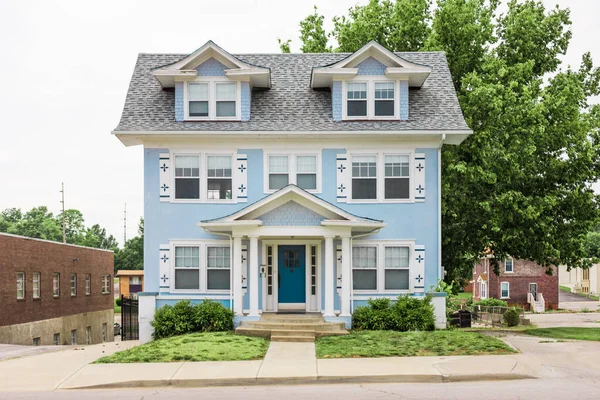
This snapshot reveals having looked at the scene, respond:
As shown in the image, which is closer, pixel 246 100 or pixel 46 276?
pixel 246 100

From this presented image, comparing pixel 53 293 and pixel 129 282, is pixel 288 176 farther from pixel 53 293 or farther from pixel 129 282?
pixel 129 282

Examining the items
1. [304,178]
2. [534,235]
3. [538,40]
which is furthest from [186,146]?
[538,40]

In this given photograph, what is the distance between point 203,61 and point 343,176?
562 cm

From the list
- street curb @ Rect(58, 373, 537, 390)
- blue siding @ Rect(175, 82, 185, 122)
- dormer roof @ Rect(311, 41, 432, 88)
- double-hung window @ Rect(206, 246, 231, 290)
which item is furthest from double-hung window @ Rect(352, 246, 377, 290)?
street curb @ Rect(58, 373, 537, 390)

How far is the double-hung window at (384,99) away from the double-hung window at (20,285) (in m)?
16.9

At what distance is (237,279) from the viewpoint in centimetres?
2217

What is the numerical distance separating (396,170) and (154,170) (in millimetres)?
7414

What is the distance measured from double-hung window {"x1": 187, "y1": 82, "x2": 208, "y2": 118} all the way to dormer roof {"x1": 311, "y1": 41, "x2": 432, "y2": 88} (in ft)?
11.4

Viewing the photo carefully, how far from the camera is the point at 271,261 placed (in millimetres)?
23484

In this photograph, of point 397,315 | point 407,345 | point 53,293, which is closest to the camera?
point 407,345

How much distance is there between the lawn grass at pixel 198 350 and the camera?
55.0 feet

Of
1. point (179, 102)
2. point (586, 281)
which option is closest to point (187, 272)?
point (179, 102)

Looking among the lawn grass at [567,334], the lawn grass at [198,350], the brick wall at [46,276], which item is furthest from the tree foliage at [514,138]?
the brick wall at [46,276]

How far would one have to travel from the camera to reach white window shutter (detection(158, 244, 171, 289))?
901 inches
